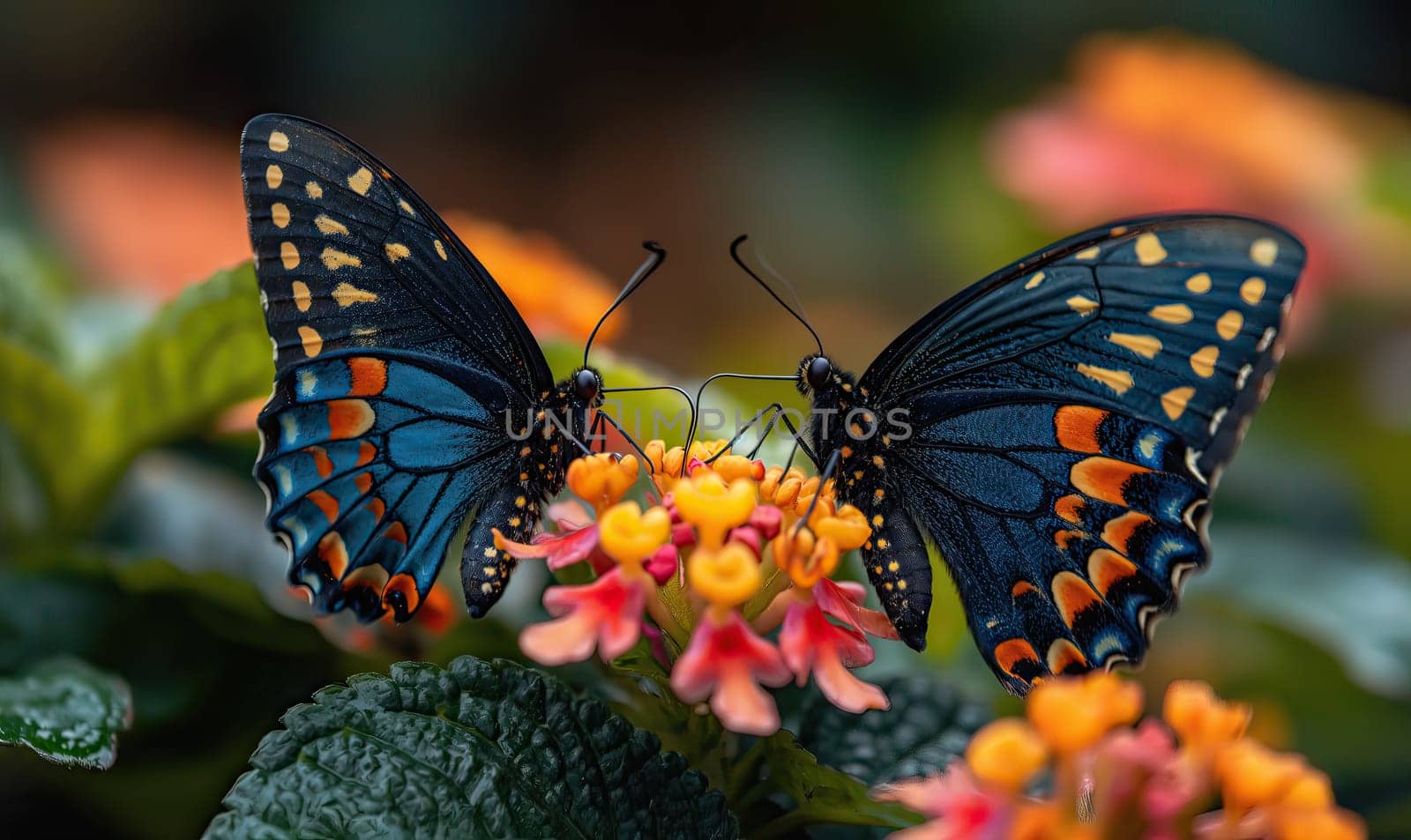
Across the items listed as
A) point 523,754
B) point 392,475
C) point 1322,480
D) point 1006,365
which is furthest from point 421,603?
point 1322,480

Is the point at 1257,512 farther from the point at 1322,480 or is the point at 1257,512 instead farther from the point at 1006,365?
the point at 1006,365

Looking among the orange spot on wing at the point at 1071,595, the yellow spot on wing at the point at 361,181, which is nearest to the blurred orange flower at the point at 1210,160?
the orange spot on wing at the point at 1071,595

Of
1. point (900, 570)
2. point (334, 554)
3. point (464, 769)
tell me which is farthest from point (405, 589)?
point (900, 570)

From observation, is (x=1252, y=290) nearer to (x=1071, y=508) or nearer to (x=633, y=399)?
(x=1071, y=508)

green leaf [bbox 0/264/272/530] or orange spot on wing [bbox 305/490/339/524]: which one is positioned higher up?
green leaf [bbox 0/264/272/530]

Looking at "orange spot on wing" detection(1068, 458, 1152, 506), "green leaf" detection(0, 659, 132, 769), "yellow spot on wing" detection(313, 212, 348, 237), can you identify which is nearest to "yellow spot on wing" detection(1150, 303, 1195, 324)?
"orange spot on wing" detection(1068, 458, 1152, 506)

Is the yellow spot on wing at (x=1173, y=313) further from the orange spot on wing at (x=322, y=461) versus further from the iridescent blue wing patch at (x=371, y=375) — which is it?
the orange spot on wing at (x=322, y=461)

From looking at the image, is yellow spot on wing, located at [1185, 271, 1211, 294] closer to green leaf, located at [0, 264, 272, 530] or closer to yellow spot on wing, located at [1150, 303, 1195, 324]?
yellow spot on wing, located at [1150, 303, 1195, 324]

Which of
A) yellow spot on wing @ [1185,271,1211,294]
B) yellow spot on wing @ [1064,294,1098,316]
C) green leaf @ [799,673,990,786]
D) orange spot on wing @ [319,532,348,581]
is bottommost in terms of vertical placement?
green leaf @ [799,673,990,786]
